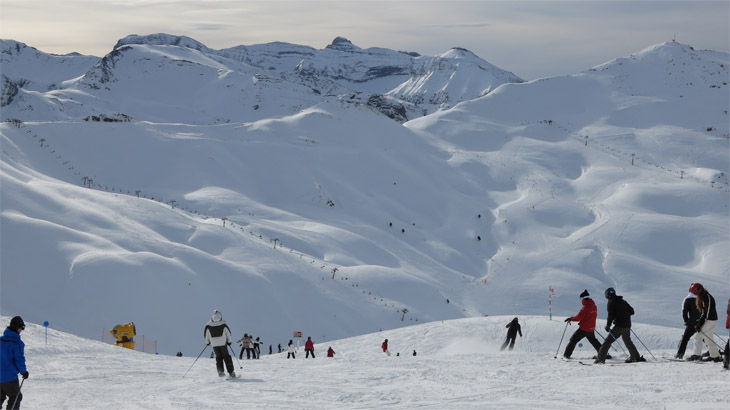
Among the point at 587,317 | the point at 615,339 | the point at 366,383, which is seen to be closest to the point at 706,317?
the point at 615,339

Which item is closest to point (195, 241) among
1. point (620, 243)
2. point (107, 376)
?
point (107, 376)

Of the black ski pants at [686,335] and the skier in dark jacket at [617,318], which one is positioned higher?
the skier in dark jacket at [617,318]

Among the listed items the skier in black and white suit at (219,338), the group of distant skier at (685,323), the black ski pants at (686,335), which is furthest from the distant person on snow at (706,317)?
the skier in black and white suit at (219,338)

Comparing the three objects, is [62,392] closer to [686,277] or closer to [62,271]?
[62,271]

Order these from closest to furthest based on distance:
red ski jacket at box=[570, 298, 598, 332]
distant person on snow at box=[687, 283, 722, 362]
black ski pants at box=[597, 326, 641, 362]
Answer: distant person on snow at box=[687, 283, 722, 362]
black ski pants at box=[597, 326, 641, 362]
red ski jacket at box=[570, 298, 598, 332]

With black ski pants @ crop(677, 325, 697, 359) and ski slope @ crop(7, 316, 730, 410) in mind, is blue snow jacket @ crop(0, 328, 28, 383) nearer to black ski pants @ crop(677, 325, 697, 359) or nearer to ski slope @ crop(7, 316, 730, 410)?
ski slope @ crop(7, 316, 730, 410)

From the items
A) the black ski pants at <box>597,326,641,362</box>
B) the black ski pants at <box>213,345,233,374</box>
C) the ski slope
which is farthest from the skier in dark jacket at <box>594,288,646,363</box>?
the black ski pants at <box>213,345,233,374</box>

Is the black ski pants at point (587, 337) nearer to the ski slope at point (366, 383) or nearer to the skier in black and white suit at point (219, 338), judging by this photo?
the ski slope at point (366, 383)

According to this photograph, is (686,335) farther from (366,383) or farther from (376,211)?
(376,211)

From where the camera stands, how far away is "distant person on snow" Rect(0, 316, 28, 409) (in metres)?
10.6

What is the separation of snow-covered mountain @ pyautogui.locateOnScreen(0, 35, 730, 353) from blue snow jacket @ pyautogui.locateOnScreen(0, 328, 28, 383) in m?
20.6

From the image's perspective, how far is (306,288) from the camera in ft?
127

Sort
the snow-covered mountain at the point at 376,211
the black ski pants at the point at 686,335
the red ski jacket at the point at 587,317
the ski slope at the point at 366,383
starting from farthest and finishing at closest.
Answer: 1. the snow-covered mountain at the point at 376,211
2. the red ski jacket at the point at 587,317
3. the black ski pants at the point at 686,335
4. the ski slope at the point at 366,383

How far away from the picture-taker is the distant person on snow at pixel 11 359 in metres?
10.6
